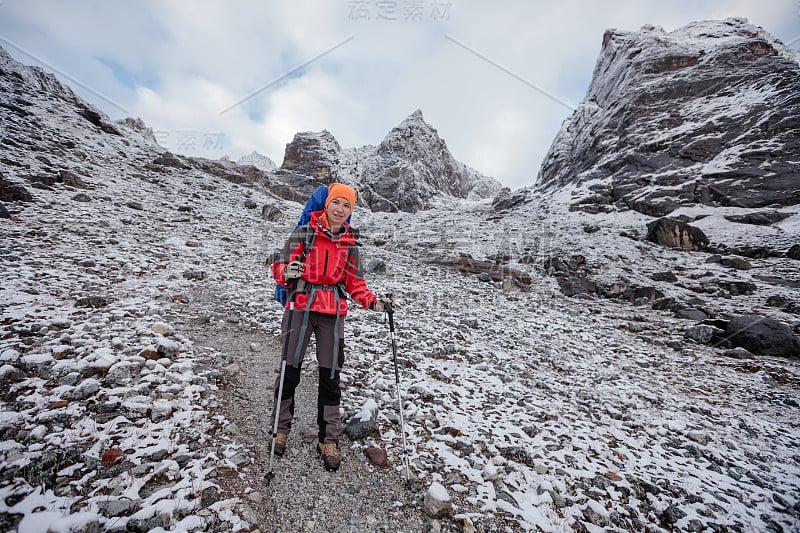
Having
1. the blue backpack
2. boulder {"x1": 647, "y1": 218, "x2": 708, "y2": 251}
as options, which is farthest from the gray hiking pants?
boulder {"x1": 647, "y1": 218, "x2": 708, "y2": 251}

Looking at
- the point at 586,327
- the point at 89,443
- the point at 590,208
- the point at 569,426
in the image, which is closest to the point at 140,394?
the point at 89,443

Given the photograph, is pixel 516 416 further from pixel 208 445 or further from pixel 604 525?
pixel 208 445

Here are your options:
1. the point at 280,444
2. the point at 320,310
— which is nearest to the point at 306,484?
the point at 280,444

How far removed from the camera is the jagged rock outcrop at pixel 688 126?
100 ft

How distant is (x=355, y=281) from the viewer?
15.2 feet

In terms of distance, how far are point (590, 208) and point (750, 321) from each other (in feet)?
92.2

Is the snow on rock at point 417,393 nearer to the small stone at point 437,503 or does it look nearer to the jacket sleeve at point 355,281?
the small stone at point 437,503

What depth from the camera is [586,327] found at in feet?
38.7

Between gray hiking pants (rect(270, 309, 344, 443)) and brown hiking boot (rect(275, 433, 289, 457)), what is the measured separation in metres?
0.06

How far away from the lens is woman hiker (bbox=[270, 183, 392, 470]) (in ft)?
13.6

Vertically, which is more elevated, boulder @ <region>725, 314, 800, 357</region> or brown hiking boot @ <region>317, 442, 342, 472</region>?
boulder @ <region>725, 314, 800, 357</region>

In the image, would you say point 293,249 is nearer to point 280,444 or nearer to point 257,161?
point 280,444

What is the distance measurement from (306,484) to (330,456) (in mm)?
425

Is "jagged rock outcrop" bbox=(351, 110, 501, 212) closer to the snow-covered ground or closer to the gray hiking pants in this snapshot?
the snow-covered ground
